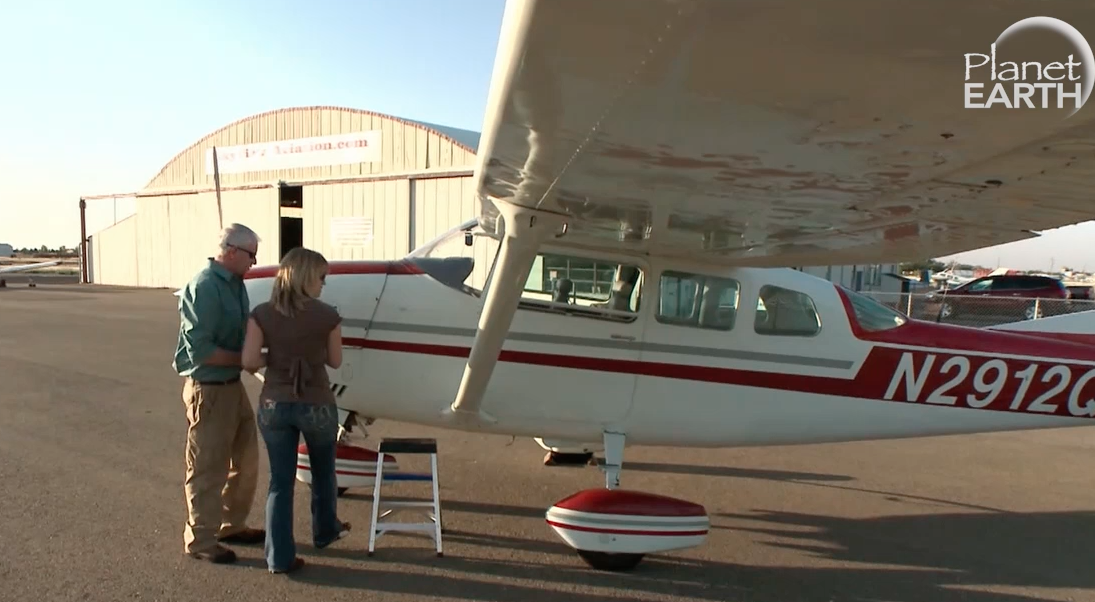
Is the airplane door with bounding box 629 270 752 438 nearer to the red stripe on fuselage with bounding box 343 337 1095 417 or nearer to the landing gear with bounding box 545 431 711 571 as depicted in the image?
the red stripe on fuselage with bounding box 343 337 1095 417

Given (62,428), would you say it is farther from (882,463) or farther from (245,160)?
(245,160)

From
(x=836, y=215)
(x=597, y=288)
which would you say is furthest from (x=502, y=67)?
(x=597, y=288)

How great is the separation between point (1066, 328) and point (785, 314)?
2359mm

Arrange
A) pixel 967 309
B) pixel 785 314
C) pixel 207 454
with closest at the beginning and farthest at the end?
pixel 207 454 → pixel 785 314 → pixel 967 309

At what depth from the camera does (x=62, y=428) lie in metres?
6.14

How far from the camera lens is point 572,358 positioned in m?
4.14

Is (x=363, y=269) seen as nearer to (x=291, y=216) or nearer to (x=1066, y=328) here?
(x=1066, y=328)

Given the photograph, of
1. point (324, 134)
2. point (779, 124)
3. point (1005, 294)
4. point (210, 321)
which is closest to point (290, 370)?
point (210, 321)

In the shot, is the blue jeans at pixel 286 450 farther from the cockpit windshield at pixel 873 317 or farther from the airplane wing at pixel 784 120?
the cockpit windshield at pixel 873 317

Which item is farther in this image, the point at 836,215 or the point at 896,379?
the point at 896,379

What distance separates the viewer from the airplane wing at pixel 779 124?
48.3 inches

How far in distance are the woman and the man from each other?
35cm

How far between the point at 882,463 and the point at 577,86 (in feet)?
19.8

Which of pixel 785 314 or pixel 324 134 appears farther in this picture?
pixel 324 134
